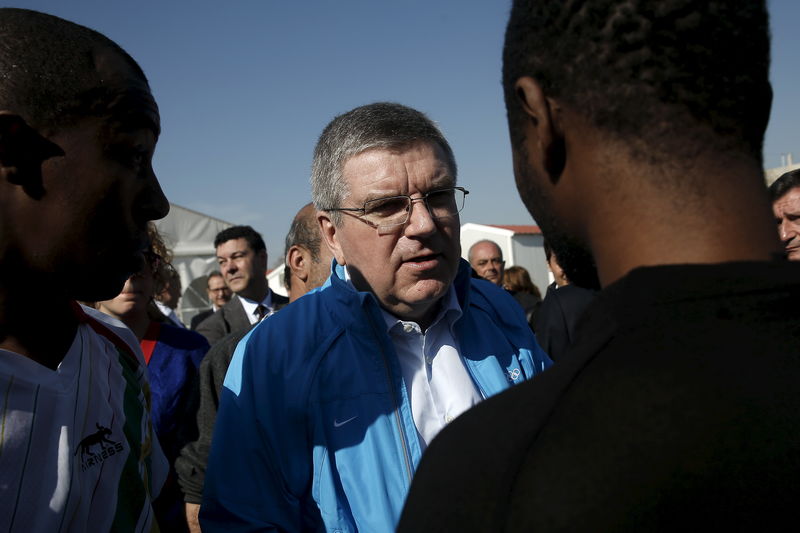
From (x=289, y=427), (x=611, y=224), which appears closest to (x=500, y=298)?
(x=289, y=427)

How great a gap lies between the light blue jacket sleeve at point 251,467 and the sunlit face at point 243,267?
4.49 meters

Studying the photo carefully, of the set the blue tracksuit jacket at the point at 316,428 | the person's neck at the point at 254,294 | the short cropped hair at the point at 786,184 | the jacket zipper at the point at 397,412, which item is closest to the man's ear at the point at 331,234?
the blue tracksuit jacket at the point at 316,428

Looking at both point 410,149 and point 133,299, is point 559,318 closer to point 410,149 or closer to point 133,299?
point 410,149

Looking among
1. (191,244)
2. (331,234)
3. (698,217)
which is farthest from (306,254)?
(191,244)

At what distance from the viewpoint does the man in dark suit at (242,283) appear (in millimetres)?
5887

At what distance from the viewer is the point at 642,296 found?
769 millimetres

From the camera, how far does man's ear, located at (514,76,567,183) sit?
3.03ft

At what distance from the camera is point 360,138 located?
2096 mm

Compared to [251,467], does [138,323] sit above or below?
above

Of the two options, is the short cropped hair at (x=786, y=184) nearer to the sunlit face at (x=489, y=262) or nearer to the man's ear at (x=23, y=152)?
the man's ear at (x=23, y=152)

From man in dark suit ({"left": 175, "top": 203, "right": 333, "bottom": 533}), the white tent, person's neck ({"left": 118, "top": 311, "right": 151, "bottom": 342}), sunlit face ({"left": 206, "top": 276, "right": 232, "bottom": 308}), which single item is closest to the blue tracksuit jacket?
man in dark suit ({"left": 175, "top": 203, "right": 333, "bottom": 533})

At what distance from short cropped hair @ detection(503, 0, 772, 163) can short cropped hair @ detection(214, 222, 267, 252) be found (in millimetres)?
6012

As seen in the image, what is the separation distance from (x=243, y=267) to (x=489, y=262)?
303 cm

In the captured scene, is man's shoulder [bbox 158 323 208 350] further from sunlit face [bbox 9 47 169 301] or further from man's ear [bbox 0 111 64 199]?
man's ear [bbox 0 111 64 199]
